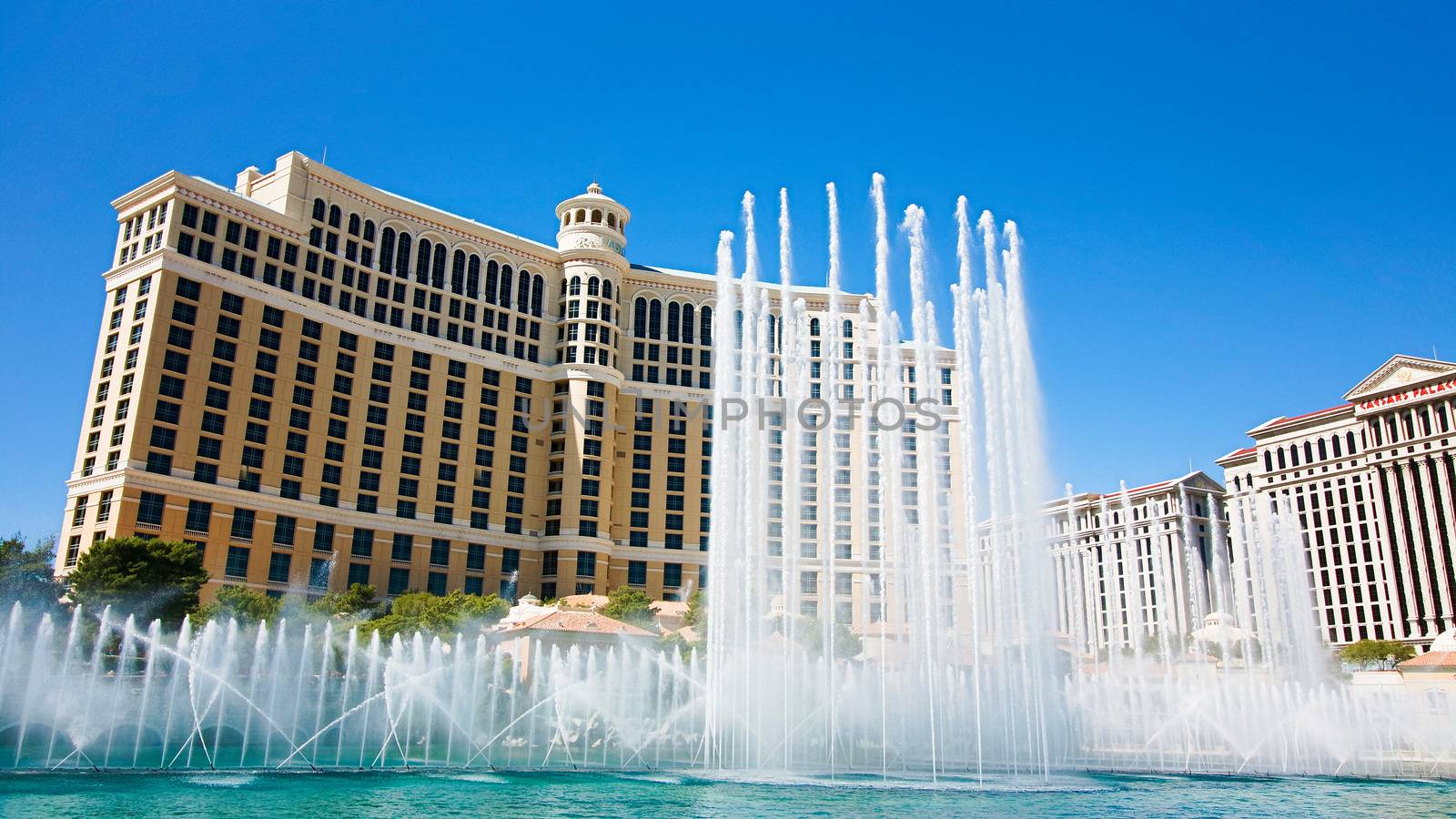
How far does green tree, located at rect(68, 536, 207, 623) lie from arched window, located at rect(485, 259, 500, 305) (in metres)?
38.0

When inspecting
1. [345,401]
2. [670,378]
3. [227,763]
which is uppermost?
[670,378]

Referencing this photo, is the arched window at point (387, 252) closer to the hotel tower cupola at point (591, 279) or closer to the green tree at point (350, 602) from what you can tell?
the hotel tower cupola at point (591, 279)

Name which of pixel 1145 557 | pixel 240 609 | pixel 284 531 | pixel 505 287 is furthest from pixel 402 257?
pixel 1145 557

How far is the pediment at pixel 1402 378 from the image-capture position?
285 feet

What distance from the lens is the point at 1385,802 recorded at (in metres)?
24.9

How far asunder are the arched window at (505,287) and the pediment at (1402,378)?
249 feet

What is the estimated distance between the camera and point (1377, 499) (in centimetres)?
9019

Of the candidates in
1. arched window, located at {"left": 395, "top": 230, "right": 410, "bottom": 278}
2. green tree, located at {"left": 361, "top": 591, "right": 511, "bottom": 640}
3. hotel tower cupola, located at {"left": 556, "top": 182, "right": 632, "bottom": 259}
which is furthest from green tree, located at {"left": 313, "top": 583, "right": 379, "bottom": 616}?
hotel tower cupola, located at {"left": 556, "top": 182, "right": 632, "bottom": 259}

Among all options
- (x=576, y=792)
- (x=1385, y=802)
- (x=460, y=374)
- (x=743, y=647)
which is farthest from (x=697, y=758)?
(x=460, y=374)

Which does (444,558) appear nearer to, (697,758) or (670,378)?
(670,378)

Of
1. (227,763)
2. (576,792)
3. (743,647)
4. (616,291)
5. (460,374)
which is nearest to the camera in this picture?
(576,792)

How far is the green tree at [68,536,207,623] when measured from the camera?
149 feet

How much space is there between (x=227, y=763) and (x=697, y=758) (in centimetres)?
1391

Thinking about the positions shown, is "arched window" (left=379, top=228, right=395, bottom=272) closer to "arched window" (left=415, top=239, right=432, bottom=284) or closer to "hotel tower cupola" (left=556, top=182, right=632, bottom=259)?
"arched window" (left=415, top=239, right=432, bottom=284)
